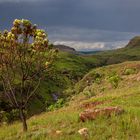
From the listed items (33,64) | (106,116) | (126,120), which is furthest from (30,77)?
(126,120)

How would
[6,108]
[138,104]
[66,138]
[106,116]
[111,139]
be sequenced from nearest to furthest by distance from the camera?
[111,139]
[66,138]
[106,116]
[138,104]
[6,108]

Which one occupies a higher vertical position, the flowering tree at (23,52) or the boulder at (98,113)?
the flowering tree at (23,52)

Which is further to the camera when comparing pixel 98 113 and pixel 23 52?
pixel 23 52

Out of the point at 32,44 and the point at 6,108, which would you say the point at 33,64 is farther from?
the point at 6,108

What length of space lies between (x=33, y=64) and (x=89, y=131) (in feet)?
14.5

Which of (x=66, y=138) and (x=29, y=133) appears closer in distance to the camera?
→ (x=66, y=138)

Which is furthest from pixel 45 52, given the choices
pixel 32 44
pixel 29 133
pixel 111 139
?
pixel 111 139

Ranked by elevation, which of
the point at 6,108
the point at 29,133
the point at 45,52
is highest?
the point at 45,52

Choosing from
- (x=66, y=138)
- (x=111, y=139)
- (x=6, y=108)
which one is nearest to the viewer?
(x=111, y=139)

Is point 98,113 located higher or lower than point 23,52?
lower

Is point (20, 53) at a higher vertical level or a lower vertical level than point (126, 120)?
→ higher

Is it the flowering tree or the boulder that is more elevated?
the flowering tree

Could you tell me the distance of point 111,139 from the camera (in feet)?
42.5

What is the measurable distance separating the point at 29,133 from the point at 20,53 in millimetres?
3910
